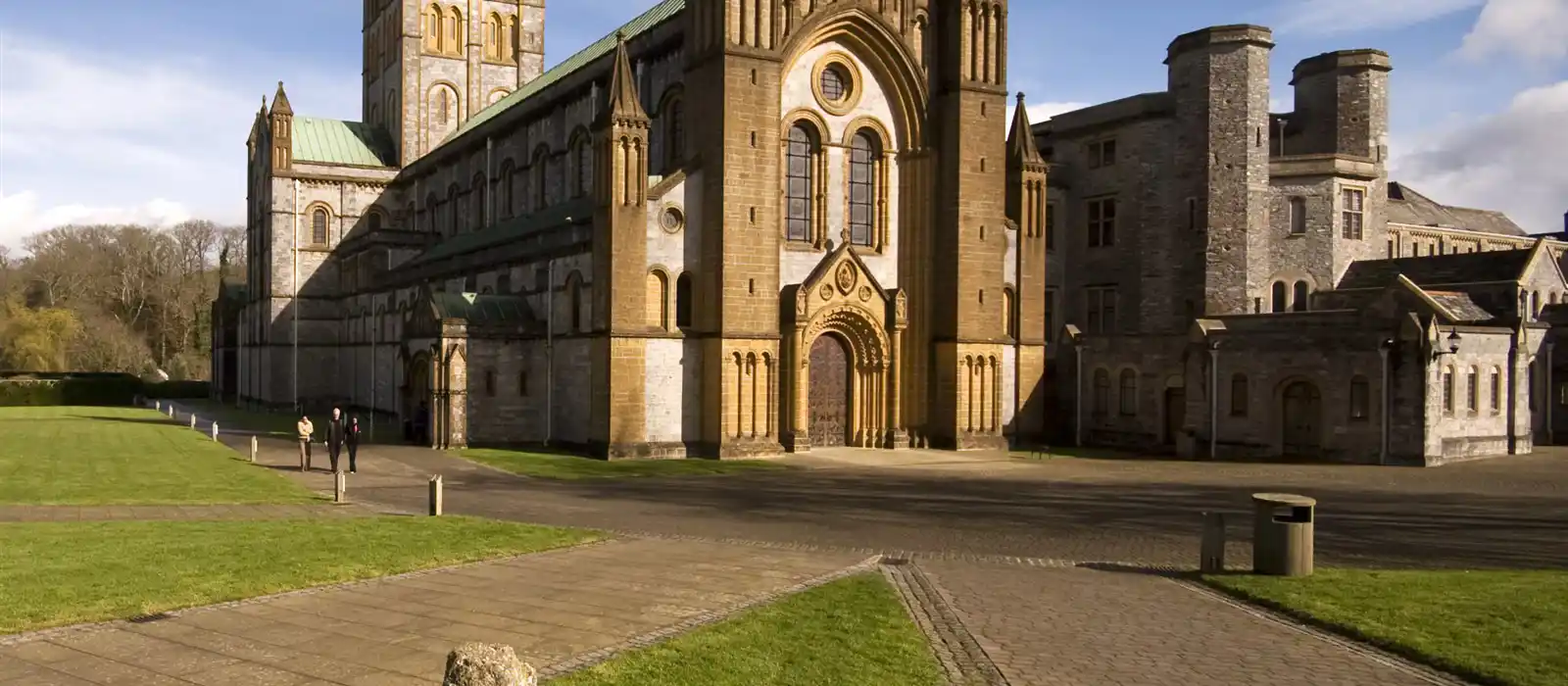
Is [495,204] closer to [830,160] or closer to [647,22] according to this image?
[647,22]

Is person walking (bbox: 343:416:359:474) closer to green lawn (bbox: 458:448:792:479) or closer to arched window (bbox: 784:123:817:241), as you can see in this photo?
green lawn (bbox: 458:448:792:479)

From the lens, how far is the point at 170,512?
2150 centimetres

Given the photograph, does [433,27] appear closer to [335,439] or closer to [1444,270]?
[335,439]

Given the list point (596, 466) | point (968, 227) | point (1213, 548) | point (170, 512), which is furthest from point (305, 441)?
point (1213, 548)

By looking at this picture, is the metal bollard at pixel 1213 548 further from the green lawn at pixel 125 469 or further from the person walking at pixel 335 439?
the person walking at pixel 335 439

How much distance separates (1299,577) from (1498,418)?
98.3ft

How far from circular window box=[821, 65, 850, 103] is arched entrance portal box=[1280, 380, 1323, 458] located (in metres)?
18.1

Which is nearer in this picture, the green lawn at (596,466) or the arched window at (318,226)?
the green lawn at (596,466)

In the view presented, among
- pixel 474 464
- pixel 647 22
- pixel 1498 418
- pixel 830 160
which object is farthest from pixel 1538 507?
pixel 647 22

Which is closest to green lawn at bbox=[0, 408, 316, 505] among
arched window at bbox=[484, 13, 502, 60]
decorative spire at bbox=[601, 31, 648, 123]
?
decorative spire at bbox=[601, 31, 648, 123]

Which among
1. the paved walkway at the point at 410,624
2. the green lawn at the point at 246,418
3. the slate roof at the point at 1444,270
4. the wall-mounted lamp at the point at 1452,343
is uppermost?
the slate roof at the point at 1444,270

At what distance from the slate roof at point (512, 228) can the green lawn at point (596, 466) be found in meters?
8.16

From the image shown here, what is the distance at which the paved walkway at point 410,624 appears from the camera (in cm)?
1060

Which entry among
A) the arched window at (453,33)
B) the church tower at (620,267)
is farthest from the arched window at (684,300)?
the arched window at (453,33)
